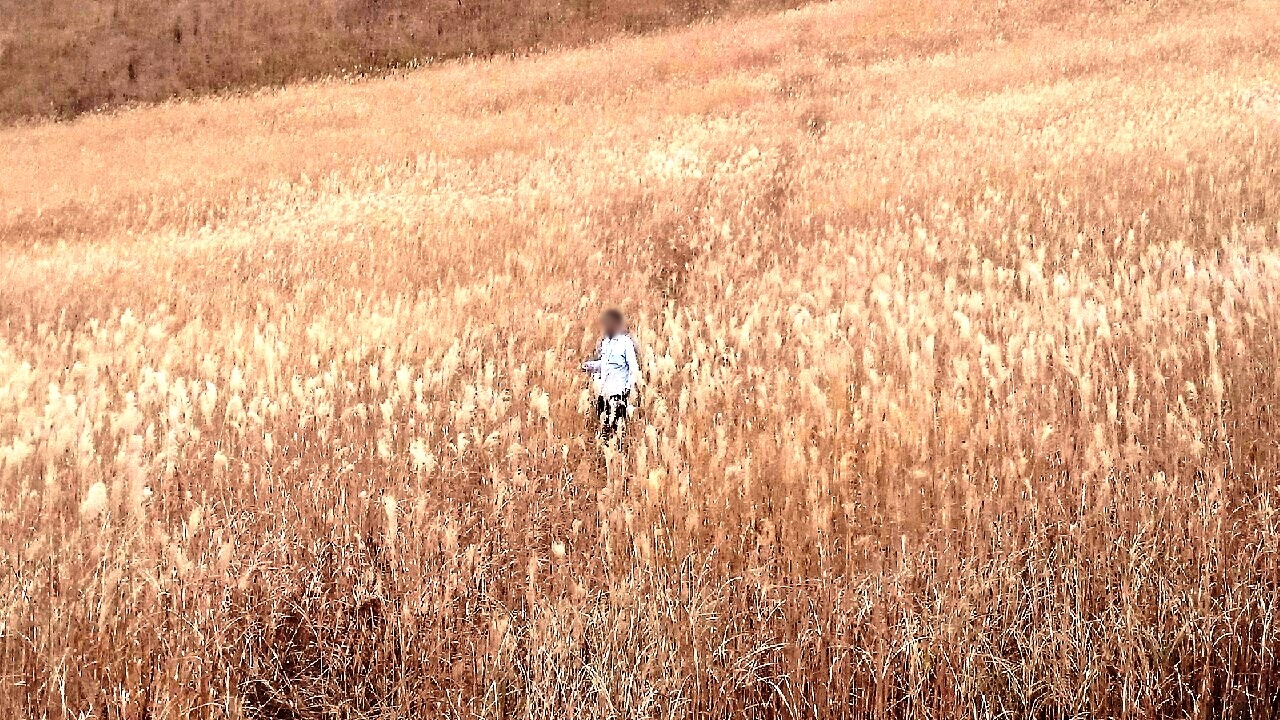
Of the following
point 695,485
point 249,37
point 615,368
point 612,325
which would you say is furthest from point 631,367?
point 249,37

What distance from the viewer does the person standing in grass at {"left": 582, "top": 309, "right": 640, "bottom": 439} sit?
323 centimetres

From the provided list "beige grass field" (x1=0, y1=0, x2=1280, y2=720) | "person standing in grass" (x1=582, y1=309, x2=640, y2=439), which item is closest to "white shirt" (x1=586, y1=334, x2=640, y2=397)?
"person standing in grass" (x1=582, y1=309, x2=640, y2=439)

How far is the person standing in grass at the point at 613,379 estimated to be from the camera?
3227 mm

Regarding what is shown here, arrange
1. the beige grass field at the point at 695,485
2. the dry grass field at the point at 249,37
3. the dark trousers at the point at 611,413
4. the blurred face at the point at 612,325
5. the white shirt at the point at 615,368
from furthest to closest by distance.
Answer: the dry grass field at the point at 249,37
the blurred face at the point at 612,325
the white shirt at the point at 615,368
the dark trousers at the point at 611,413
the beige grass field at the point at 695,485

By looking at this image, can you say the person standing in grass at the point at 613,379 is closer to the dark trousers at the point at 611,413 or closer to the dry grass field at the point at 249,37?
the dark trousers at the point at 611,413

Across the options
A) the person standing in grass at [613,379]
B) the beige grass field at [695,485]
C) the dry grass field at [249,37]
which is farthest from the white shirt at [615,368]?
the dry grass field at [249,37]

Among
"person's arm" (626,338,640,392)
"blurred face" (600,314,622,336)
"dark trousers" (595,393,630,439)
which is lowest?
"dark trousers" (595,393,630,439)

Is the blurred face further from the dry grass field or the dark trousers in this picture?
the dry grass field

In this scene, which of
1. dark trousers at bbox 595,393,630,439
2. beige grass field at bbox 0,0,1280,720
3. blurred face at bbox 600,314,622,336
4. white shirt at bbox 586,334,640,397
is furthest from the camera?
blurred face at bbox 600,314,622,336

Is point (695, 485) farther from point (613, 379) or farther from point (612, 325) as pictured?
point (612, 325)

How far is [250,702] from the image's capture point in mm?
1925

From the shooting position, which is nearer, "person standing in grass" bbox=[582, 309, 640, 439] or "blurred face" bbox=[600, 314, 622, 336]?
"person standing in grass" bbox=[582, 309, 640, 439]

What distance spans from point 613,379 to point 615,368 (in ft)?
0.16

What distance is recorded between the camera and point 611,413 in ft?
10.5
